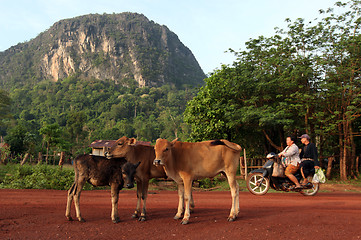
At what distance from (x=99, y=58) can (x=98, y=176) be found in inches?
6738

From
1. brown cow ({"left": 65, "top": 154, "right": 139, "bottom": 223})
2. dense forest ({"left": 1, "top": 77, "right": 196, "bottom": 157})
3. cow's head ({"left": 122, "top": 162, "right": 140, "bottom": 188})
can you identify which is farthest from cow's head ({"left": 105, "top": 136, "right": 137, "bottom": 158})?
dense forest ({"left": 1, "top": 77, "right": 196, "bottom": 157})

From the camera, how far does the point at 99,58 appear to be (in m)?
167

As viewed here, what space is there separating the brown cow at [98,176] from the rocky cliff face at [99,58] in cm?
14975

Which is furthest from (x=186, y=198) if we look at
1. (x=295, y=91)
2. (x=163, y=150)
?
(x=295, y=91)

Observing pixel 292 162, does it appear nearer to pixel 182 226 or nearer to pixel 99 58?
pixel 182 226

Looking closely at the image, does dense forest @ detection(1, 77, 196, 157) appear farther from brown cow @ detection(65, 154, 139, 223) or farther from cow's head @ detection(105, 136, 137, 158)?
brown cow @ detection(65, 154, 139, 223)

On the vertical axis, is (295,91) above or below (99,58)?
below

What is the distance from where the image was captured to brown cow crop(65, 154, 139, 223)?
631cm

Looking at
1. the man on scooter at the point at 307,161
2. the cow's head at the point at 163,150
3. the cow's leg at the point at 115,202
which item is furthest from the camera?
the man on scooter at the point at 307,161

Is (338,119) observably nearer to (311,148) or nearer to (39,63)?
(311,148)

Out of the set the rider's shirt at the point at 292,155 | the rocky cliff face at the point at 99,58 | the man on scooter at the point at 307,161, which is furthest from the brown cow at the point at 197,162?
the rocky cliff face at the point at 99,58

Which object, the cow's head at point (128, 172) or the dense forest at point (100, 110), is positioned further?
the dense forest at point (100, 110)

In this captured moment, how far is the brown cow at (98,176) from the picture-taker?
6.31m

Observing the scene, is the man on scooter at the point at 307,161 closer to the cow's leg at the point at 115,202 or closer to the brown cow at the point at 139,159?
the brown cow at the point at 139,159
